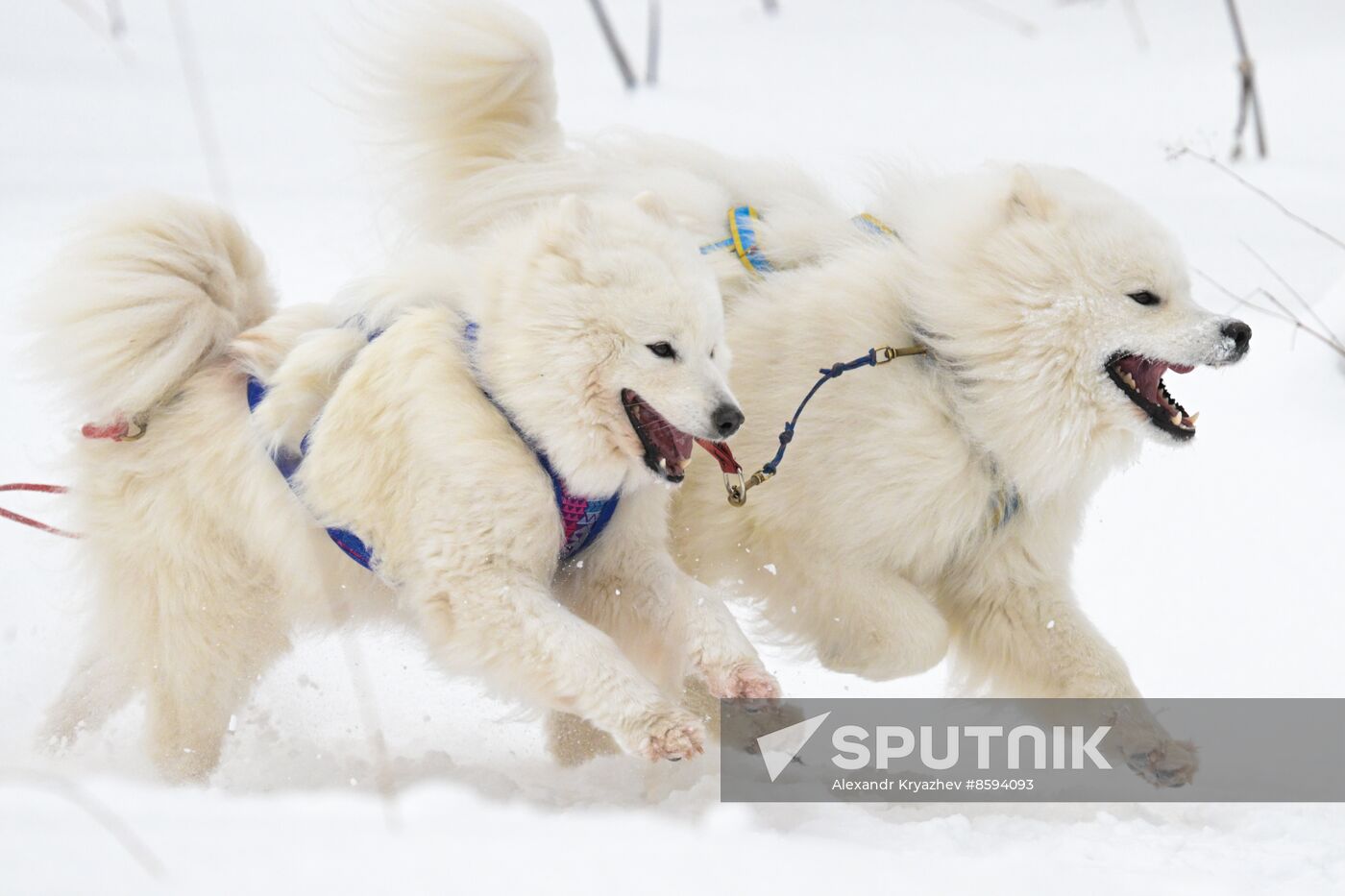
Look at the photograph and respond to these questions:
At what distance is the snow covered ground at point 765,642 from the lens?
2.14 m

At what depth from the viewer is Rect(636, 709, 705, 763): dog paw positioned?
2721 millimetres

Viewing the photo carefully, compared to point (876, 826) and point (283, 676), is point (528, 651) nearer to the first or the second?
point (876, 826)

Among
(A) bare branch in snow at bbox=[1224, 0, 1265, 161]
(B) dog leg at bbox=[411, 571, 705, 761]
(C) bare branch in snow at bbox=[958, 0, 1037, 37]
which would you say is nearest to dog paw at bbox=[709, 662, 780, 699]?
(B) dog leg at bbox=[411, 571, 705, 761]

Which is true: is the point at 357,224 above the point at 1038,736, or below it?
below

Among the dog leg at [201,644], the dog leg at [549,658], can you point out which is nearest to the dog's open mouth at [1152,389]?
the dog leg at [549,658]

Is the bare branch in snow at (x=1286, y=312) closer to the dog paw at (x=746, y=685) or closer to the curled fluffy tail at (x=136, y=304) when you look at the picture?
the dog paw at (x=746, y=685)

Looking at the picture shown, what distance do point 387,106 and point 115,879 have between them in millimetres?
2866

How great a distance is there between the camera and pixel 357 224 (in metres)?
7.96

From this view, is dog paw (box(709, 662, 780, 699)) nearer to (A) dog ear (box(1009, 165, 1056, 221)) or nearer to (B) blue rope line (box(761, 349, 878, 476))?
(B) blue rope line (box(761, 349, 878, 476))

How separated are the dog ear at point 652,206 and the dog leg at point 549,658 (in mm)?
925

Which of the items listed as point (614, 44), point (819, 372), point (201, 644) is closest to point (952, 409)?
point (819, 372)

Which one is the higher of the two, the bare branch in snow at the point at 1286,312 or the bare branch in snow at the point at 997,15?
the bare branch in snow at the point at 1286,312

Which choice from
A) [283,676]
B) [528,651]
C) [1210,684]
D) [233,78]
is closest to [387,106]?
[283,676]

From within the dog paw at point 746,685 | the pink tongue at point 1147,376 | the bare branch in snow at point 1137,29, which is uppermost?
the pink tongue at point 1147,376
